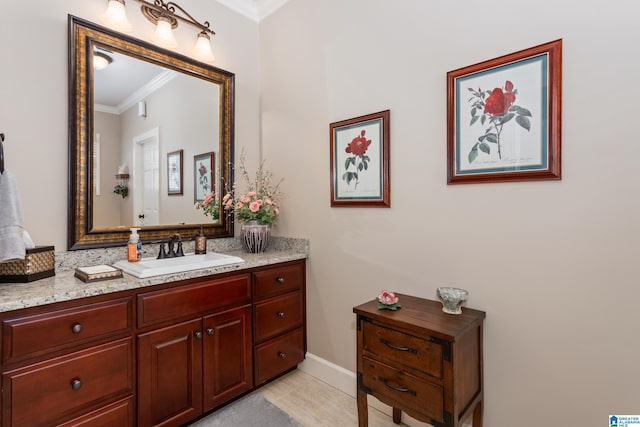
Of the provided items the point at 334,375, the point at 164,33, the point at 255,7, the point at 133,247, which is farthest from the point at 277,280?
the point at 255,7

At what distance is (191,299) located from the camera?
1700 mm

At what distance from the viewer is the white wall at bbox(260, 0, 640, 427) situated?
121 centimetres

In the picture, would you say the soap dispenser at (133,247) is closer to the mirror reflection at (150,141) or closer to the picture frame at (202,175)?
the mirror reflection at (150,141)

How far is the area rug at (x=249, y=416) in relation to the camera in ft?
5.86

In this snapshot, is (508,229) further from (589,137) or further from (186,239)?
(186,239)

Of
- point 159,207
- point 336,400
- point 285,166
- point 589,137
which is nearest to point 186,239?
point 159,207

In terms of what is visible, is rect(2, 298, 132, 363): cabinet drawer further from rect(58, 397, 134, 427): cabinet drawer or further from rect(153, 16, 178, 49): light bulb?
rect(153, 16, 178, 49): light bulb

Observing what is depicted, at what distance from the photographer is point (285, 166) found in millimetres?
2514

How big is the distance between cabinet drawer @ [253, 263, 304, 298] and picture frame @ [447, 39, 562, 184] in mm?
1250

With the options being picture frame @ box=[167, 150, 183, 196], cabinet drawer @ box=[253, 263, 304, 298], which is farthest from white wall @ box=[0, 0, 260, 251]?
cabinet drawer @ box=[253, 263, 304, 298]

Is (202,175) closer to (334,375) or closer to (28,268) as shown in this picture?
(28,268)

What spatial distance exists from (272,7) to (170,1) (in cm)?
80

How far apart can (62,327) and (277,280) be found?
45.7 inches

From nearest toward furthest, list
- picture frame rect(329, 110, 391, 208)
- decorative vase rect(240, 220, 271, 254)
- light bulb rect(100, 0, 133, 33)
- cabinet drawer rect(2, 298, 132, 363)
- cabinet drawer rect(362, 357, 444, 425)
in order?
cabinet drawer rect(2, 298, 132, 363), cabinet drawer rect(362, 357, 444, 425), light bulb rect(100, 0, 133, 33), picture frame rect(329, 110, 391, 208), decorative vase rect(240, 220, 271, 254)
